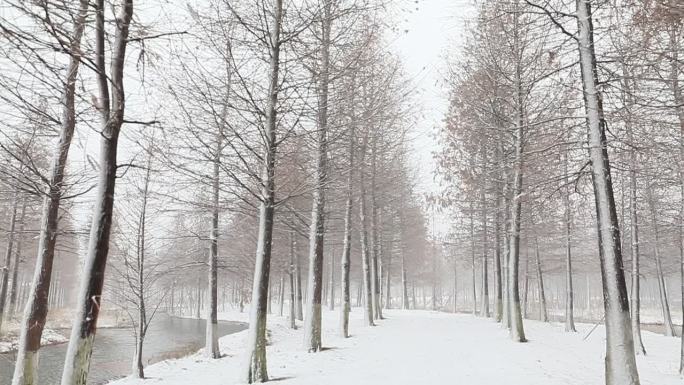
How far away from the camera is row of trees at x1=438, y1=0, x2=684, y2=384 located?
21.8 ft

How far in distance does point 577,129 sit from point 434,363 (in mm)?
7181

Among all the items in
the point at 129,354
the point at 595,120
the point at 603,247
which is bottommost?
the point at 129,354

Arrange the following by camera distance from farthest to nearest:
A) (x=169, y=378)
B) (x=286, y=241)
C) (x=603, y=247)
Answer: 1. (x=286, y=241)
2. (x=169, y=378)
3. (x=603, y=247)

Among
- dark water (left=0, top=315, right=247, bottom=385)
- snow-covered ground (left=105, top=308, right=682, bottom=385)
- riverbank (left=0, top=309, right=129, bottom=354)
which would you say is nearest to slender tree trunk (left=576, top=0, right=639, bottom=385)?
snow-covered ground (left=105, top=308, right=682, bottom=385)

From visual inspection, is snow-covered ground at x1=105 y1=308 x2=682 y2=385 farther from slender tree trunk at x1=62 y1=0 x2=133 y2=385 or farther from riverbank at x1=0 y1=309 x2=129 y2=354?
riverbank at x1=0 y1=309 x2=129 y2=354

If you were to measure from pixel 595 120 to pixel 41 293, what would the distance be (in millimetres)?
9722

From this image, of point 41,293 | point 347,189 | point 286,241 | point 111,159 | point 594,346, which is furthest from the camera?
point 286,241

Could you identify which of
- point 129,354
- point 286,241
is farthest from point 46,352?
point 286,241

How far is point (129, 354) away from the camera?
20078mm

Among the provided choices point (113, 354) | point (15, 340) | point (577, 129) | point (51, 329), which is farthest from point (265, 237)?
point (51, 329)

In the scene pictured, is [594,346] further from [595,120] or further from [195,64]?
[195,64]

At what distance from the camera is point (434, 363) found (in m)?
9.20

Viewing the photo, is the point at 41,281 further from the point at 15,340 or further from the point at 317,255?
the point at 15,340

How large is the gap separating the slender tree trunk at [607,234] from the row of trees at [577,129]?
16mm
